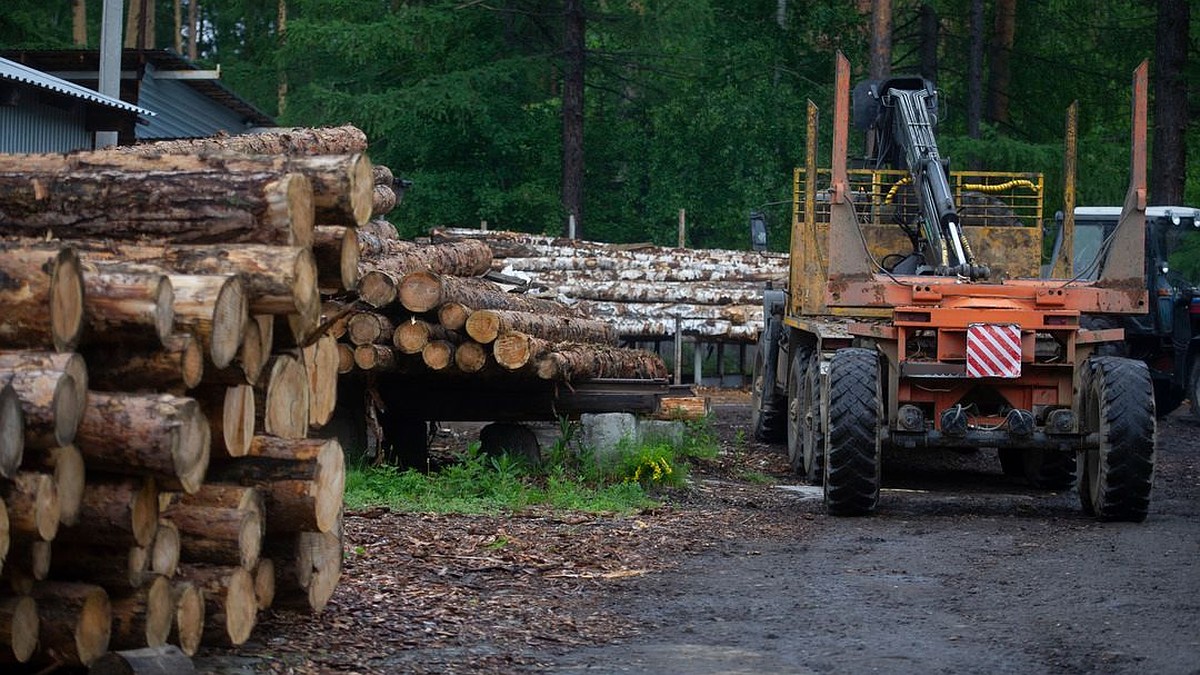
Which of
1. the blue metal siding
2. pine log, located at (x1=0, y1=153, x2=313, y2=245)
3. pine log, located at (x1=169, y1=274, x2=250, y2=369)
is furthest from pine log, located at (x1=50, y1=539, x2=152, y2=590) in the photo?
the blue metal siding

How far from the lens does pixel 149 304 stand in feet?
19.6

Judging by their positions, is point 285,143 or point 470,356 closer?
point 470,356

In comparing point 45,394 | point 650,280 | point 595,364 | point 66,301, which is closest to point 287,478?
point 66,301

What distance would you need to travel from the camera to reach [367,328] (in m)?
13.0

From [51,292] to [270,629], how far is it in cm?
231

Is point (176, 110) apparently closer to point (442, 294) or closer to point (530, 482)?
point (442, 294)

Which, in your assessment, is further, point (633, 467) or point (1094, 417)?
point (633, 467)

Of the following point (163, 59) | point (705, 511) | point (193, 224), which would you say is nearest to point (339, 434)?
point (705, 511)

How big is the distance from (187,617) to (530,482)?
7234 mm

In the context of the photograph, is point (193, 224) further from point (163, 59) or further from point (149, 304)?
Result: point (163, 59)

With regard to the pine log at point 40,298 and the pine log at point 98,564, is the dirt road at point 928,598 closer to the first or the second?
the pine log at point 98,564

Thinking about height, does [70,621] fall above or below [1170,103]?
below

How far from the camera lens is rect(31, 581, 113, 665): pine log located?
6.06 metres

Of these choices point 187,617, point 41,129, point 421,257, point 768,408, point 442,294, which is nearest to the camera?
point 187,617
